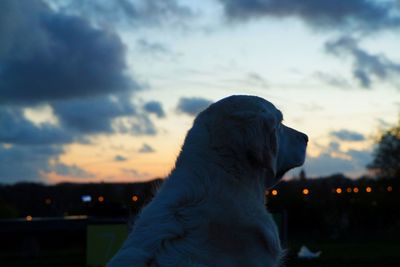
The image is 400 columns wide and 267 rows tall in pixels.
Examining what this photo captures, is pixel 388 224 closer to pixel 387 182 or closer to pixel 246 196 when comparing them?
pixel 387 182

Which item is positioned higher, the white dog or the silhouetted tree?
the silhouetted tree

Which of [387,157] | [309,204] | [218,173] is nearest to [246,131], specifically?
[218,173]

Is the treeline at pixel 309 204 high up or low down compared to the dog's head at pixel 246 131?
up

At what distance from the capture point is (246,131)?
3.76 m

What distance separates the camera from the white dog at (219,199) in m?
3.44

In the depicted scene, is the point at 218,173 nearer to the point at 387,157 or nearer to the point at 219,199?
the point at 219,199

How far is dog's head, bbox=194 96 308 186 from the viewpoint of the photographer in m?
3.74

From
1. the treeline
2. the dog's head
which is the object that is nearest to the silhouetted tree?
the treeline

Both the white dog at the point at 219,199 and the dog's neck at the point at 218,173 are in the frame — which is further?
the dog's neck at the point at 218,173

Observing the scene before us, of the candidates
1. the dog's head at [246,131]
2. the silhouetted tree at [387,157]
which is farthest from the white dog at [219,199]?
the silhouetted tree at [387,157]

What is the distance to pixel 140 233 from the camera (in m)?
3.51

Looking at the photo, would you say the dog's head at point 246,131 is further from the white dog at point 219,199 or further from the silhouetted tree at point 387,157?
the silhouetted tree at point 387,157

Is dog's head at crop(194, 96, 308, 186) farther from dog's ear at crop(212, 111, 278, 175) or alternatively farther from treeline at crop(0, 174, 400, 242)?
treeline at crop(0, 174, 400, 242)

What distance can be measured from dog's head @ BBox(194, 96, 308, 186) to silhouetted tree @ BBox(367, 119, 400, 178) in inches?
1991
